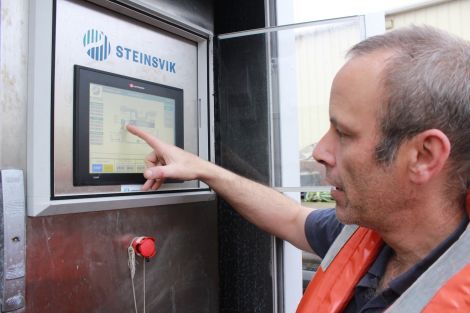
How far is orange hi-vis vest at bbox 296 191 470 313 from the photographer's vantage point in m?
0.64

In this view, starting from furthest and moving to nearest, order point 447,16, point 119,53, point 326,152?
point 447,16 < point 119,53 < point 326,152

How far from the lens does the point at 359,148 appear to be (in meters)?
0.76

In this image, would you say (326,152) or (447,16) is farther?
(447,16)

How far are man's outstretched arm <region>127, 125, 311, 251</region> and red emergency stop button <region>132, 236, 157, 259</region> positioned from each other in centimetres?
12

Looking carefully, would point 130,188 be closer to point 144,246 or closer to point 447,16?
point 144,246

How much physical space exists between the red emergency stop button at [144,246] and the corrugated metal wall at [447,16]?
10.8 ft

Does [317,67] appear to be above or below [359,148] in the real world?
above

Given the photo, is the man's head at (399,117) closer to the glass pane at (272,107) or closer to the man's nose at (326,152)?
the man's nose at (326,152)

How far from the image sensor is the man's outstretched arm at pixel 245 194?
3.24ft

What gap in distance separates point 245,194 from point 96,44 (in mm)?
518

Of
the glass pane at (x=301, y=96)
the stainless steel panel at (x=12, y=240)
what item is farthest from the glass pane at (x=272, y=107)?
the stainless steel panel at (x=12, y=240)

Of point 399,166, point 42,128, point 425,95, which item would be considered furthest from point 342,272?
point 42,128

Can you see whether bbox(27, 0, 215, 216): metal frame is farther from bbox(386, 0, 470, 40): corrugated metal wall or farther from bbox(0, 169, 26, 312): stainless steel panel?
bbox(386, 0, 470, 40): corrugated metal wall

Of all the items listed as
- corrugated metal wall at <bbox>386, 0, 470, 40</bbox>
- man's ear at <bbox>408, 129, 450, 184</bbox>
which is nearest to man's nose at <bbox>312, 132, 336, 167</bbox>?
man's ear at <bbox>408, 129, 450, 184</bbox>
